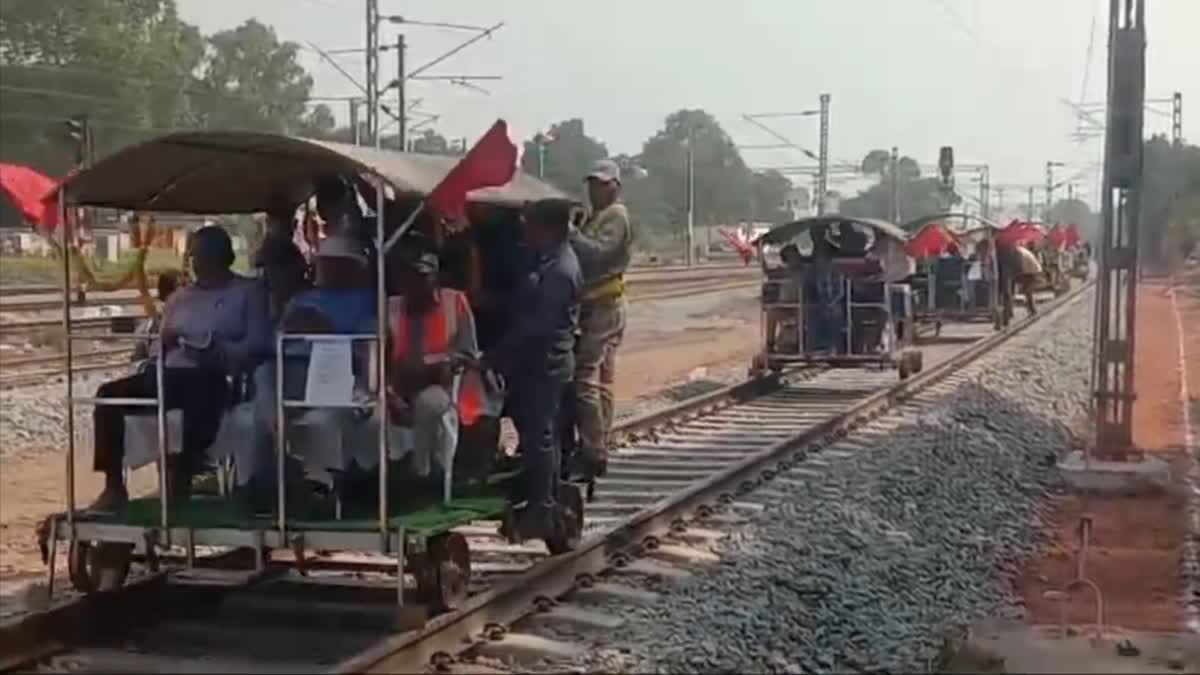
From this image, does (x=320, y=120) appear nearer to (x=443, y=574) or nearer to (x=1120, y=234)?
(x=1120, y=234)

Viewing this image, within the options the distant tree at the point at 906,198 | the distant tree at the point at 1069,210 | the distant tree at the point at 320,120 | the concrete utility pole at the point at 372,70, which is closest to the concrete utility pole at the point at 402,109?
the concrete utility pole at the point at 372,70

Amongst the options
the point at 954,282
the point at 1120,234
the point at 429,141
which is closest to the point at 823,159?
the point at 429,141

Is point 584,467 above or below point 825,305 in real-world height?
below

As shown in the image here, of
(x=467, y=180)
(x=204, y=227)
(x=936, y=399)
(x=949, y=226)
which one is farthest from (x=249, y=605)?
(x=949, y=226)

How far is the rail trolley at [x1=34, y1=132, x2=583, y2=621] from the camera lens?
8.02 meters

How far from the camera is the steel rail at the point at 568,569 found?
752 centimetres

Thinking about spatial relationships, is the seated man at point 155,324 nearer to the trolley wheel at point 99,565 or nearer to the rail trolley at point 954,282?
the trolley wheel at point 99,565

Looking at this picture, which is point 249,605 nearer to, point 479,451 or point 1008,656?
point 479,451

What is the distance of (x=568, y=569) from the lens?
9.51 metres

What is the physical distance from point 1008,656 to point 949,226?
1246 inches

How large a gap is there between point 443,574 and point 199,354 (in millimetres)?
1543

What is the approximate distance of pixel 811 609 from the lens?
900cm

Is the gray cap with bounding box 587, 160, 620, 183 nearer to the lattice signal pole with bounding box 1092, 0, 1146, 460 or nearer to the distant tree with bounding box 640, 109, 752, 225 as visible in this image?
the lattice signal pole with bounding box 1092, 0, 1146, 460

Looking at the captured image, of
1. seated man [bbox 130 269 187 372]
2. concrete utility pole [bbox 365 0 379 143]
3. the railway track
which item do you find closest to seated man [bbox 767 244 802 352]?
the railway track
